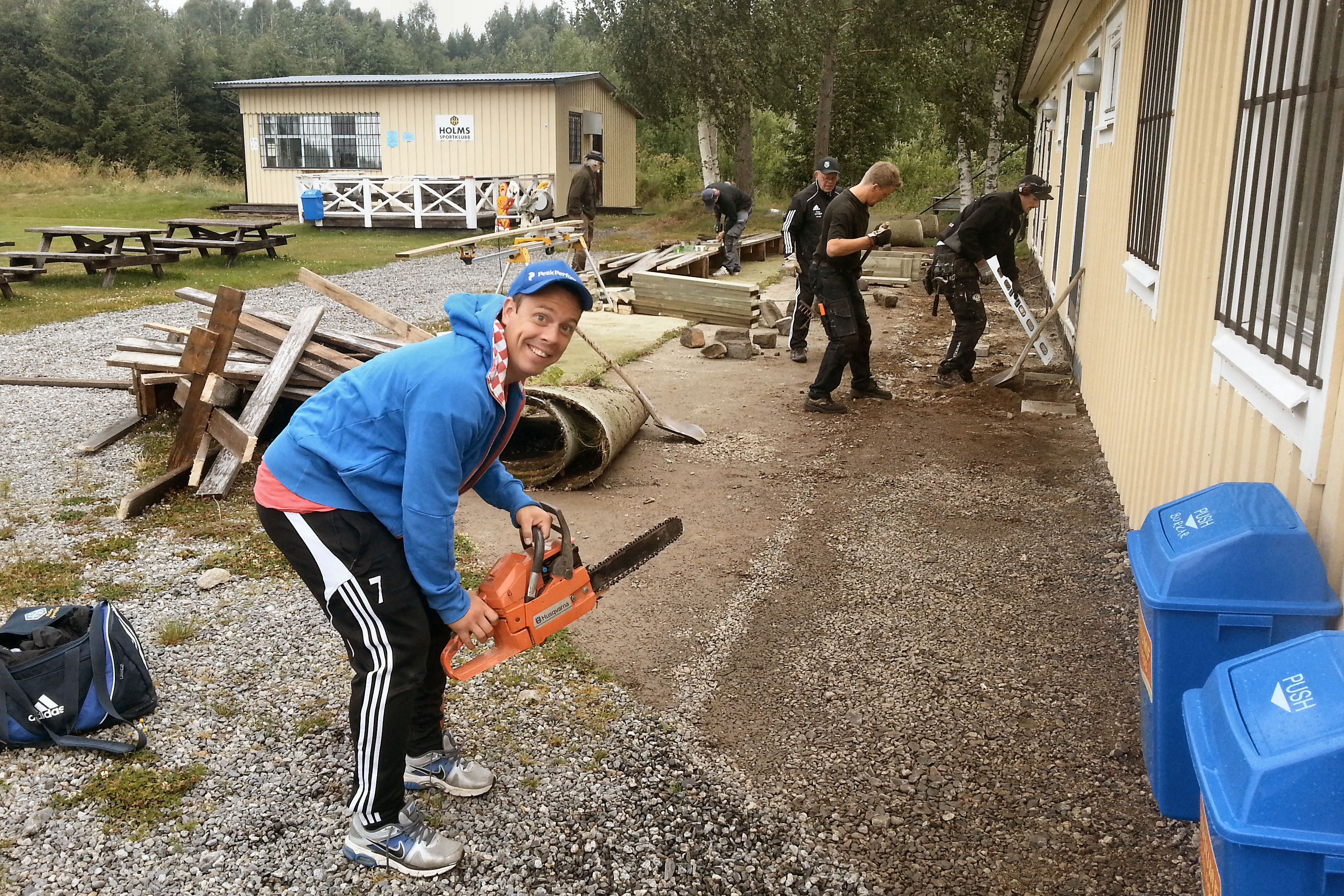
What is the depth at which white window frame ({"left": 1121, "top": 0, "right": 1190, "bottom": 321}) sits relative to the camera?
5145 mm

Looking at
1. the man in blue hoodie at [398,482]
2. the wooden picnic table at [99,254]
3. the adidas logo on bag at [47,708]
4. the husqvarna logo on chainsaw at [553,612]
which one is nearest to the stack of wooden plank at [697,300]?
the wooden picnic table at [99,254]

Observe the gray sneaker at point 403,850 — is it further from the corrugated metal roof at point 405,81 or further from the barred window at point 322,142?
the barred window at point 322,142

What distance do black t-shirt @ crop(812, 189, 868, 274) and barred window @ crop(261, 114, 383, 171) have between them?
22119mm

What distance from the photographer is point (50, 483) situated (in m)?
6.35

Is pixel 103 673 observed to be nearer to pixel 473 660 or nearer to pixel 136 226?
pixel 473 660

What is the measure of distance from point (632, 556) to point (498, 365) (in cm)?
115

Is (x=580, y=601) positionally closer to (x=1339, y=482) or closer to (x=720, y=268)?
(x=1339, y=482)

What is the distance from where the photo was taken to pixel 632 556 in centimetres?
346

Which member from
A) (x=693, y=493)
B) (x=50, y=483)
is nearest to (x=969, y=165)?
(x=693, y=493)

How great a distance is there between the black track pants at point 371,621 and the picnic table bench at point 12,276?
13.3 m

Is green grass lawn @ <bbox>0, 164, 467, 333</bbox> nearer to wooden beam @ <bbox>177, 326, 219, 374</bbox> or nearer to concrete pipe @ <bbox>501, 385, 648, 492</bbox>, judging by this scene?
wooden beam @ <bbox>177, 326, 219, 374</bbox>

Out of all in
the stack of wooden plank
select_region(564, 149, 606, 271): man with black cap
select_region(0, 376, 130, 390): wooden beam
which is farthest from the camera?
select_region(564, 149, 606, 271): man with black cap

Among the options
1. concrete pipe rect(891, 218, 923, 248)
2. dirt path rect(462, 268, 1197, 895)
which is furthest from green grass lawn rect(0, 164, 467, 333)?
concrete pipe rect(891, 218, 923, 248)

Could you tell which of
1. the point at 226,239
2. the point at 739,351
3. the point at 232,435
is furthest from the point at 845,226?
the point at 226,239
